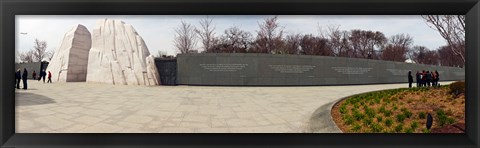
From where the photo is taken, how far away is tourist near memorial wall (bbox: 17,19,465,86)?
45.0 feet

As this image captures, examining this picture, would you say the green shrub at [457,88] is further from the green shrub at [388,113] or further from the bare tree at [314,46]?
the bare tree at [314,46]

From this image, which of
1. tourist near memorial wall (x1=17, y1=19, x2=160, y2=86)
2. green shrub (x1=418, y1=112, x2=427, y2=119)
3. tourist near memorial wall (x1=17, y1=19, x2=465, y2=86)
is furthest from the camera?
tourist near memorial wall (x1=17, y1=19, x2=160, y2=86)

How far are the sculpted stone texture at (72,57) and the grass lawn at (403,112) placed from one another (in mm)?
19549

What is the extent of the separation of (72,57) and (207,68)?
1210 cm

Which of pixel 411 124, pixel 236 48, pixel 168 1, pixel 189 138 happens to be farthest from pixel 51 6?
pixel 236 48

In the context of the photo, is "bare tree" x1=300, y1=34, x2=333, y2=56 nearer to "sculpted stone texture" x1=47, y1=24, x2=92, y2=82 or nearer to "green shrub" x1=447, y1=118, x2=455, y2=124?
"green shrub" x1=447, y1=118, x2=455, y2=124

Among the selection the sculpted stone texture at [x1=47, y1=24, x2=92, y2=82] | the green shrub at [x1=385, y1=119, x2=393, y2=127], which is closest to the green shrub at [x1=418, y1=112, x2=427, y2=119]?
the green shrub at [x1=385, y1=119, x2=393, y2=127]

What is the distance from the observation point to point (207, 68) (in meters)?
13.7

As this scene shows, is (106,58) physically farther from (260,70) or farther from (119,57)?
(260,70)

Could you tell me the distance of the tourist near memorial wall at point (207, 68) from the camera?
13711 millimetres

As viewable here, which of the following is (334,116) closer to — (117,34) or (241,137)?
(241,137)

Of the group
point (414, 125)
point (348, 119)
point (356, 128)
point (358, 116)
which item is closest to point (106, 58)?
point (348, 119)

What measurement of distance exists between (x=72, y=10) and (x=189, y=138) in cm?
208

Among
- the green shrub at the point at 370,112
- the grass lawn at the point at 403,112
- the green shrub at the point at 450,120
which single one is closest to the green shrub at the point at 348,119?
the grass lawn at the point at 403,112
